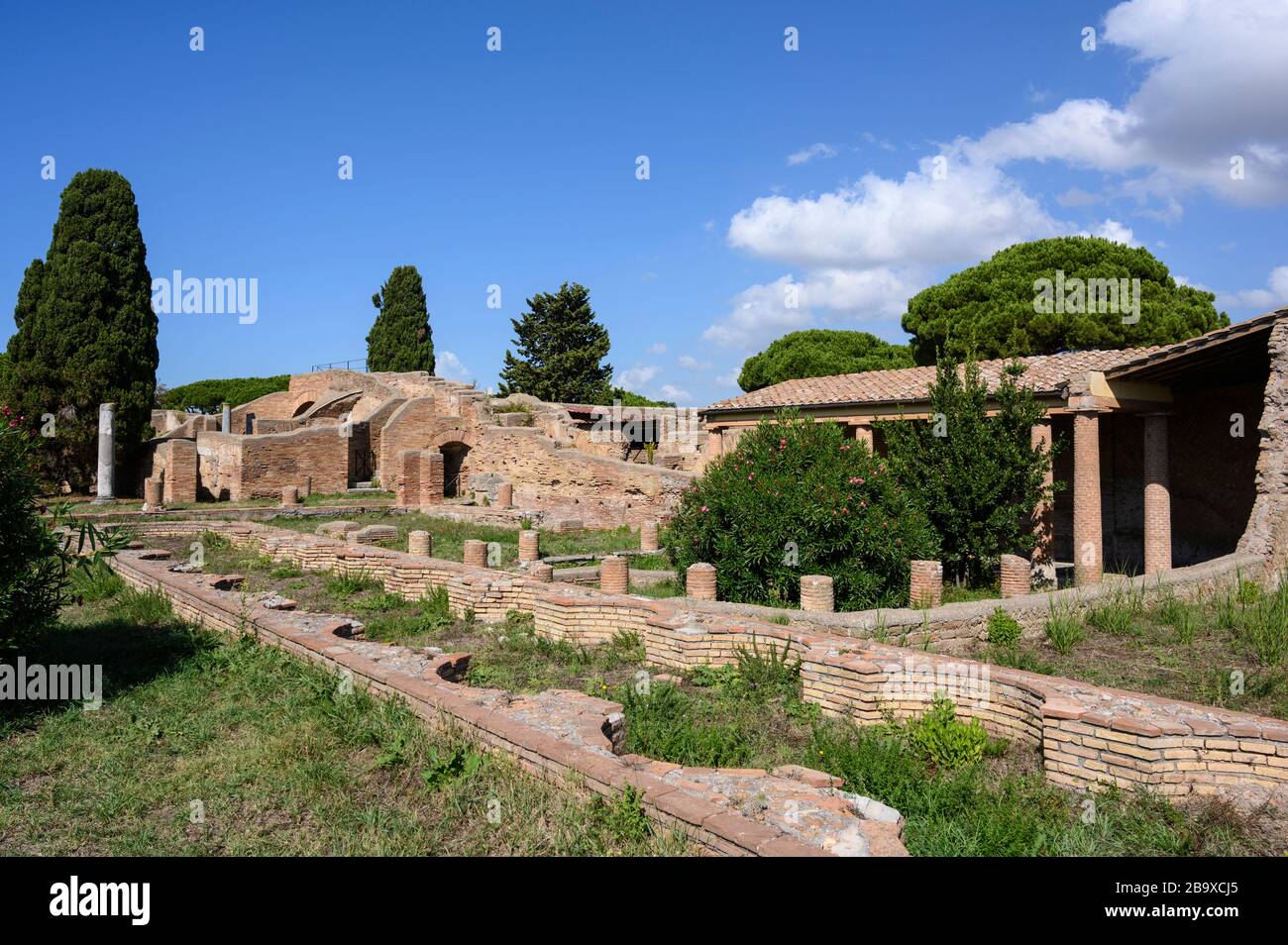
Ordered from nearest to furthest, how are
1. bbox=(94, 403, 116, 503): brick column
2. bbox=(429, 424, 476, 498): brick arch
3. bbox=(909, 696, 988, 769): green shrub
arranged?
bbox=(909, 696, 988, 769): green shrub < bbox=(94, 403, 116, 503): brick column < bbox=(429, 424, 476, 498): brick arch

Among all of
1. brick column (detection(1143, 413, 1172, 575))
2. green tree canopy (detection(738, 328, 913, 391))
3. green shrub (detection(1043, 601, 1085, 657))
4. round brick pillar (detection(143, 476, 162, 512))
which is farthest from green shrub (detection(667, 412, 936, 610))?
green tree canopy (detection(738, 328, 913, 391))

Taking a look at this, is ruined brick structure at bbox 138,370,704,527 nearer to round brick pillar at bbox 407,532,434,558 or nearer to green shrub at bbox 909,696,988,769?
round brick pillar at bbox 407,532,434,558

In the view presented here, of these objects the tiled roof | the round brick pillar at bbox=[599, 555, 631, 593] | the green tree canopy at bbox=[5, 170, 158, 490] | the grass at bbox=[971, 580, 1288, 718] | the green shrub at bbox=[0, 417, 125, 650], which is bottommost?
the grass at bbox=[971, 580, 1288, 718]

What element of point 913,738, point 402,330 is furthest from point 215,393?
point 913,738

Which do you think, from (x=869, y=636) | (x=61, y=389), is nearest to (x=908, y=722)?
(x=869, y=636)

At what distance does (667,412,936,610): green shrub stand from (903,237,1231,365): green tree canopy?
13.7 m

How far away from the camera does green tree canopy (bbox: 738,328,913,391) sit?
34438mm

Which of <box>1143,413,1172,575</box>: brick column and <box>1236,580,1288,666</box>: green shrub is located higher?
<box>1143,413,1172,575</box>: brick column

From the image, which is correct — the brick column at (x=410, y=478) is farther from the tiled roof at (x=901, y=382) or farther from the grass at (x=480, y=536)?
the tiled roof at (x=901, y=382)

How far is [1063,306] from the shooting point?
78.3ft

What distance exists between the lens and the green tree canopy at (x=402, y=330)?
38.6 metres
